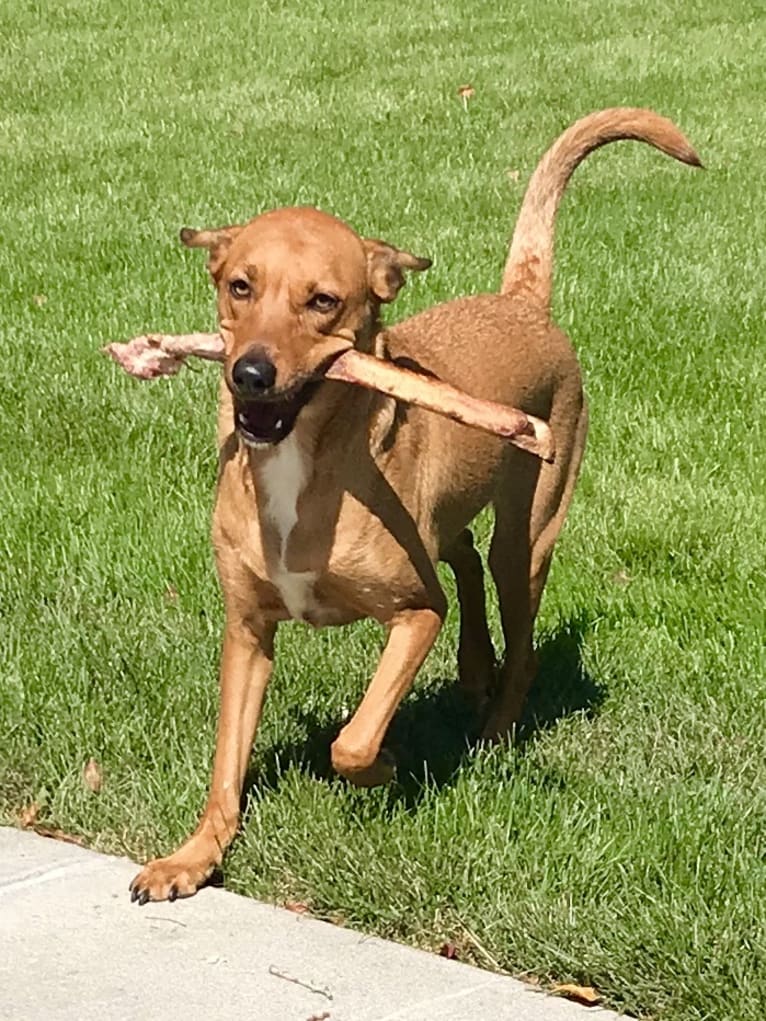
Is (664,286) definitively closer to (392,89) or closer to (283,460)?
(283,460)

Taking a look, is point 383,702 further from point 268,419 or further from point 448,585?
point 448,585

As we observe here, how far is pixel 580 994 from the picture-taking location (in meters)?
3.86

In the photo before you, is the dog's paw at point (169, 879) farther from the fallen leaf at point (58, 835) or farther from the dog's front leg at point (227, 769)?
the fallen leaf at point (58, 835)

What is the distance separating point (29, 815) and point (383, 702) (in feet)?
3.40

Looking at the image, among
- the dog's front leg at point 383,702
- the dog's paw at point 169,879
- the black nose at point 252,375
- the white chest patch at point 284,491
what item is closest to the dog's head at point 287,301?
the black nose at point 252,375

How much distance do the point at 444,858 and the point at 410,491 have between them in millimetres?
979

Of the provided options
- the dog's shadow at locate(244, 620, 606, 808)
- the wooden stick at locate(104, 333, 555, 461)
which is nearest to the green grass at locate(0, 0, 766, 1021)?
the dog's shadow at locate(244, 620, 606, 808)

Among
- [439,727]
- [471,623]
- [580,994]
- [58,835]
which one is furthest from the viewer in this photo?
[471,623]

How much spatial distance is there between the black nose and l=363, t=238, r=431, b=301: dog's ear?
62 centimetres

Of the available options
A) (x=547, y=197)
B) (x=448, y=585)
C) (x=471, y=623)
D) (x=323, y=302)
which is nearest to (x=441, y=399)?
(x=323, y=302)

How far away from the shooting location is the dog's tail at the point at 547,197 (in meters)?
6.00

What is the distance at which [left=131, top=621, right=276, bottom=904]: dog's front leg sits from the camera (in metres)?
4.34

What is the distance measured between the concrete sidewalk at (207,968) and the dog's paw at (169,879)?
3 cm

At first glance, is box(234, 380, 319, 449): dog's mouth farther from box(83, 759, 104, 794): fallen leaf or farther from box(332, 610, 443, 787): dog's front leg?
box(83, 759, 104, 794): fallen leaf
